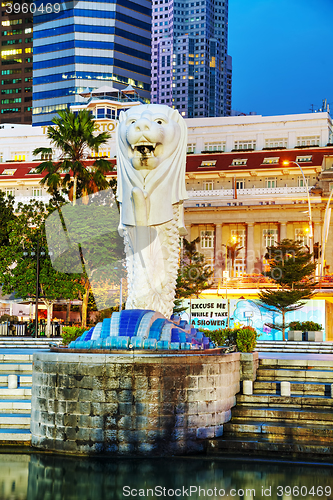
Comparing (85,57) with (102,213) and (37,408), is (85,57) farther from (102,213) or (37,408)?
(37,408)

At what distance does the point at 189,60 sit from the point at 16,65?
59191 millimetres

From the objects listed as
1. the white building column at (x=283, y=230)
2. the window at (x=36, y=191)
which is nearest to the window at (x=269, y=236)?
the white building column at (x=283, y=230)

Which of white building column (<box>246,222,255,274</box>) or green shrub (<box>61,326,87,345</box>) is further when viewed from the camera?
white building column (<box>246,222,255,274</box>)

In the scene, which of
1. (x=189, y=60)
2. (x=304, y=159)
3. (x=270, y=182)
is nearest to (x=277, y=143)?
(x=270, y=182)

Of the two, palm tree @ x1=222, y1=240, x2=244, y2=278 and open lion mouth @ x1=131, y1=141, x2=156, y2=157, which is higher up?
open lion mouth @ x1=131, y1=141, x2=156, y2=157

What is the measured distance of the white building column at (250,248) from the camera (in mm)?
68312

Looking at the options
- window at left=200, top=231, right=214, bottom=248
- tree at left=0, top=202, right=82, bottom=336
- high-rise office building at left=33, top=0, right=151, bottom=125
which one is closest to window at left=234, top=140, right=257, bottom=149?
window at left=200, top=231, right=214, bottom=248

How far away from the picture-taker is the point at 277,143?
246ft

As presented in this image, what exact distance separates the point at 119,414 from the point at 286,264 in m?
32.3

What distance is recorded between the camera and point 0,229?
45.0 meters

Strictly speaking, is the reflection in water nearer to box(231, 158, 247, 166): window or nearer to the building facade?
the building facade

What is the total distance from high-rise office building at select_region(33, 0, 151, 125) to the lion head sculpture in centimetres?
10079

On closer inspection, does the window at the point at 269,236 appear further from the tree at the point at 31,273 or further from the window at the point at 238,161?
the tree at the point at 31,273

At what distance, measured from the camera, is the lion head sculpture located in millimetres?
15977
